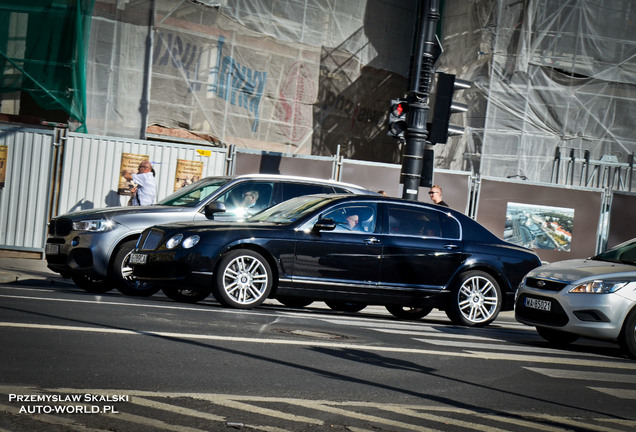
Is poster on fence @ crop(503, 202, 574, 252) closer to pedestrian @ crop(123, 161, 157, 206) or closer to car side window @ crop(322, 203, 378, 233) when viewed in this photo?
pedestrian @ crop(123, 161, 157, 206)

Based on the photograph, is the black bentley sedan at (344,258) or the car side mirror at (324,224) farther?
the car side mirror at (324,224)

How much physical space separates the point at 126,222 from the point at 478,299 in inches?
183

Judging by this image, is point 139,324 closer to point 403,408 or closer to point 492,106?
point 403,408

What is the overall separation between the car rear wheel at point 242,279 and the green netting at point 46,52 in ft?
36.8

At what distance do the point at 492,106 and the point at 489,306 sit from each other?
1605cm

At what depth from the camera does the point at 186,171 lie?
18.8m

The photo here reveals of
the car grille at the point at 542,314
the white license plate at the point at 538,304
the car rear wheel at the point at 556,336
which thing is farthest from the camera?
the car rear wheel at the point at 556,336

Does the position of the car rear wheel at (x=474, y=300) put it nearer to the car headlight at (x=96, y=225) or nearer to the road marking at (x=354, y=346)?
the road marking at (x=354, y=346)

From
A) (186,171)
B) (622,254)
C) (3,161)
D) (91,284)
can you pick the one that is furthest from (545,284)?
(3,161)

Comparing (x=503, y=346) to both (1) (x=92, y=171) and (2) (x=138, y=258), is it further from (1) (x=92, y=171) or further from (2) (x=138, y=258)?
(1) (x=92, y=171)

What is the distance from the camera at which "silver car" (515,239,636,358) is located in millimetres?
10328

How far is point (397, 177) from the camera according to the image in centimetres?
1933

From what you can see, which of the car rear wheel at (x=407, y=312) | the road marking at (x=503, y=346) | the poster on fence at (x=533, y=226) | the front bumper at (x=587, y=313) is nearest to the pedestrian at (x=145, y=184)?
the car rear wheel at (x=407, y=312)

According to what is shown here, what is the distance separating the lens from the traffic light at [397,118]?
49.6ft
